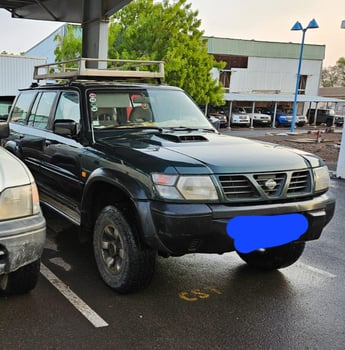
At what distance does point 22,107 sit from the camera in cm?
628

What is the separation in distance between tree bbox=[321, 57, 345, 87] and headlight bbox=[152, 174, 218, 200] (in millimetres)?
85975

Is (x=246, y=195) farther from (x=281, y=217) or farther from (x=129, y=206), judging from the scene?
(x=129, y=206)

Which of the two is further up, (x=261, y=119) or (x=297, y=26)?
(x=297, y=26)

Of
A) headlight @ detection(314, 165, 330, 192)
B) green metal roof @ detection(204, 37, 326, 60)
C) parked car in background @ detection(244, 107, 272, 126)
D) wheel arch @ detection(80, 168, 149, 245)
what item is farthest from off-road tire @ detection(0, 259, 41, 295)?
green metal roof @ detection(204, 37, 326, 60)

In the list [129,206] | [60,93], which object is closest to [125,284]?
[129,206]

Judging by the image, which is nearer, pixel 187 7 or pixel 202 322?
pixel 202 322

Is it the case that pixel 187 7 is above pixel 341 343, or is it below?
above

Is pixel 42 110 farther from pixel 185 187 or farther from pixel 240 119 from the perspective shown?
pixel 240 119

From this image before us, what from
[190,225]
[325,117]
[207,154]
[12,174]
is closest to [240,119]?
[325,117]

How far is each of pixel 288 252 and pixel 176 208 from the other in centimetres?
167

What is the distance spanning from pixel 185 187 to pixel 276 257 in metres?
1.64

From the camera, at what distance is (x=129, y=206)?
371cm

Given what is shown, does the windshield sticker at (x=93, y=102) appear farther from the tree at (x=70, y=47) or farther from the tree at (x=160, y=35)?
the tree at (x=70, y=47)

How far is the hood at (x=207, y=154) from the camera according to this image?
3348 millimetres
